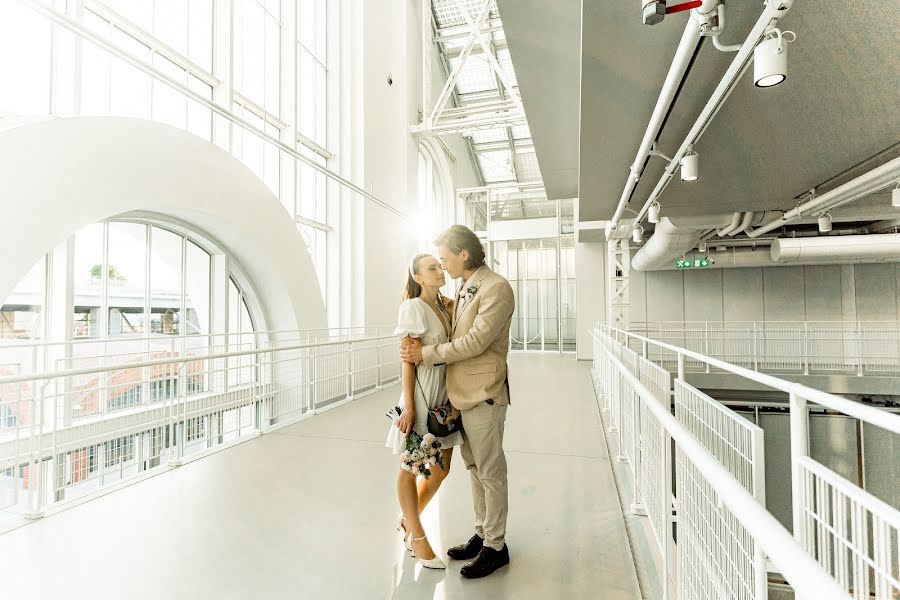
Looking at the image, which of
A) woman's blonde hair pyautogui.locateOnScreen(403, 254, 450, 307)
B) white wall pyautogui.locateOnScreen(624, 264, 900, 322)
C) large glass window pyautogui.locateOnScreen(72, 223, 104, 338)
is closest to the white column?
large glass window pyautogui.locateOnScreen(72, 223, 104, 338)

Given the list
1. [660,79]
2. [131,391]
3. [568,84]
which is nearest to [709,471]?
[660,79]

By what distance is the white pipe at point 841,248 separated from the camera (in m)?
9.43

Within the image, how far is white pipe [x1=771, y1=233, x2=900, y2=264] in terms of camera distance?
371 inches

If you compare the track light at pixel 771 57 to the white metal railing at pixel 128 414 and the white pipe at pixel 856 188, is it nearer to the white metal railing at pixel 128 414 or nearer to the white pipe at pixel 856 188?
the white pipe at pixel 856 188

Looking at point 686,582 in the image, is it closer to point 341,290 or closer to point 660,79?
point 660,79

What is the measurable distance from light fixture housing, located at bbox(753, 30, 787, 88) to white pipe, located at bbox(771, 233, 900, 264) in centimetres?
986

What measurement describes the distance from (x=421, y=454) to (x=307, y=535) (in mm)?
1124

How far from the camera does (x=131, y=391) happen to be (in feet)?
20.2

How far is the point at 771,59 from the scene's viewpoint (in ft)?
7.28

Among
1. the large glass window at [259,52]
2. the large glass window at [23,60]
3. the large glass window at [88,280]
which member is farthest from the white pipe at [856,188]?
the large glass window at [88,280]

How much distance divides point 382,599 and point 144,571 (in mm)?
1247

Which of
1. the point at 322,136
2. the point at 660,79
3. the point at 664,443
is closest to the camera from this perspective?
the point at 664,443

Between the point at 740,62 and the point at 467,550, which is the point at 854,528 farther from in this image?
the point at 740,62

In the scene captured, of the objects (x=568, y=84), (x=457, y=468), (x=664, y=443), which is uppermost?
(x=568, y=84)
